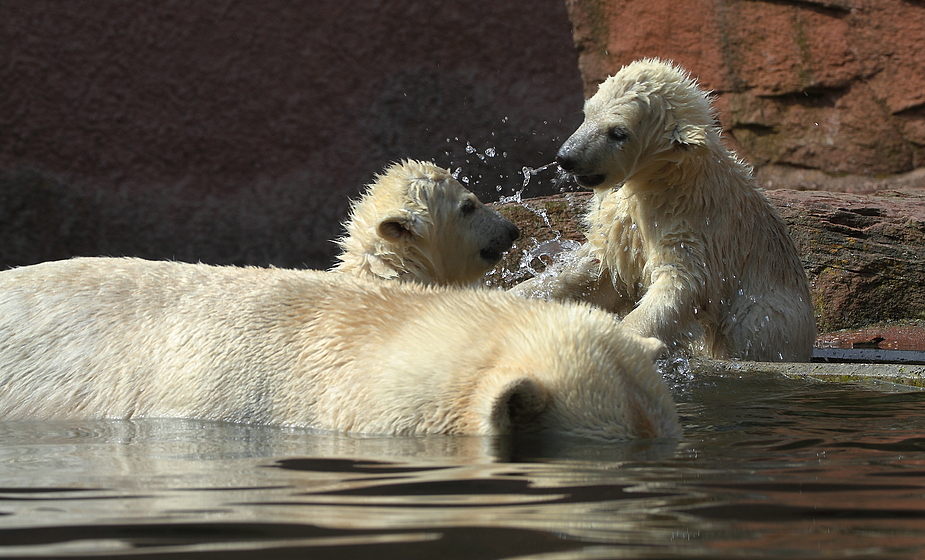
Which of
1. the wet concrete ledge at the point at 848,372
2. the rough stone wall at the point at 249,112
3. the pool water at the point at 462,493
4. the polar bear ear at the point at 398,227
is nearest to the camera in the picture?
the pool water at the point at 462,493

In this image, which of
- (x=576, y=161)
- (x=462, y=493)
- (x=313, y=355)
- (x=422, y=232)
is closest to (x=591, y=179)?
(x=576, y=161)

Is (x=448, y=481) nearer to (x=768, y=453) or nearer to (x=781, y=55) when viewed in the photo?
(x=768, y=453)

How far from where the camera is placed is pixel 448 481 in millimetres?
1900

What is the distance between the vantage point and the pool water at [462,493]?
1418 mm

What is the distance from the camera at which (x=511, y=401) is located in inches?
90.3

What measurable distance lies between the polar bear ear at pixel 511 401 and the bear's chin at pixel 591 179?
8.18 feet

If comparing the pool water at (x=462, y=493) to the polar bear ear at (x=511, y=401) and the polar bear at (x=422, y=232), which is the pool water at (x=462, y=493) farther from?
the polar bear at (x=422, y=232)

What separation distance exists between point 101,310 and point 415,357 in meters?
1.19

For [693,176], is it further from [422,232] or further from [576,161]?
[422,232]

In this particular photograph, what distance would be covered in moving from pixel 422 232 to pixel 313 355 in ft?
4.14

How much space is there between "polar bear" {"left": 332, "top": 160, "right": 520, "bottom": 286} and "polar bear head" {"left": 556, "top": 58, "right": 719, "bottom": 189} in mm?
636

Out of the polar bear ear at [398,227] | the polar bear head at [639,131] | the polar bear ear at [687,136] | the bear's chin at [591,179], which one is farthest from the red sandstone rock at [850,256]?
the polar bear ear at [398,227]

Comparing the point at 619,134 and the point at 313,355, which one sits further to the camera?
the point at 619,134

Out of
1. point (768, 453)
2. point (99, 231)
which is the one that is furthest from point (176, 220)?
point (768, 453)
